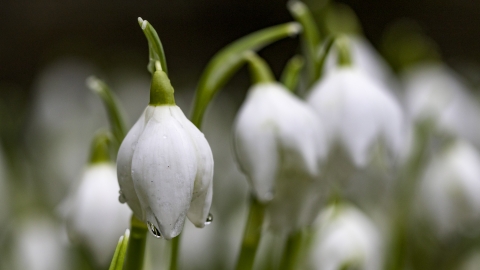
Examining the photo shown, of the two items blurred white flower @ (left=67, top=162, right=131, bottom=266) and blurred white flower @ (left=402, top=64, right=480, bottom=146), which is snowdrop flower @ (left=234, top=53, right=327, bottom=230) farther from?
blurred white flower @ (left=402, top=64, right=480, bottom=146)

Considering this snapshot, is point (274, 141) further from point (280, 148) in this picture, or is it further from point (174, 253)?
point (174, 253)

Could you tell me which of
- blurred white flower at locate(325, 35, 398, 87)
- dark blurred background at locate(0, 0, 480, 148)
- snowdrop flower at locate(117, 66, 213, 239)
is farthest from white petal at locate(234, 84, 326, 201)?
dark blurred background at locate(0, 0, 480, 148)

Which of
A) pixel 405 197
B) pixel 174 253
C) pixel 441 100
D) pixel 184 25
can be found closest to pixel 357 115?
pixel 174 253

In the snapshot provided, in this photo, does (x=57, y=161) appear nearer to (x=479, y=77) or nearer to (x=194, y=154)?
(x=194, y=154)

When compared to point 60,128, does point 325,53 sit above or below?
above

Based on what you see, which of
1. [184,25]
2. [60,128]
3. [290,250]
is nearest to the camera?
[290,250]

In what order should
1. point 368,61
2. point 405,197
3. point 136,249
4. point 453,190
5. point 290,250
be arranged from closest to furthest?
point 136,249, point 290,250, point 453,190, point 405,197, point 368,61

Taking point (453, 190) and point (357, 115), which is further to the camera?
point (453, 190)
